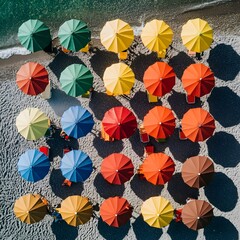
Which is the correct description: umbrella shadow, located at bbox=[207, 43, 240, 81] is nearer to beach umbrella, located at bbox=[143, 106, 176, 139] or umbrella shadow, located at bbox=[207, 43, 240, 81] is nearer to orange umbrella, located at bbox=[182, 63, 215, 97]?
orange umbrella, located at bbox=[182, 63, 215, 97]

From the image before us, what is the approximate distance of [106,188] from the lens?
22.3 metres

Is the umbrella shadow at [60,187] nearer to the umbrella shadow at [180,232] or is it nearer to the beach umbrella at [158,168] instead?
the beach umbrella at [158,168]

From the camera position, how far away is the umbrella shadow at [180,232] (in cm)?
2188

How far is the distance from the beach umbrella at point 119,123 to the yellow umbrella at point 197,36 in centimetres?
415

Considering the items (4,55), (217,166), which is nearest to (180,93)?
(217,166)

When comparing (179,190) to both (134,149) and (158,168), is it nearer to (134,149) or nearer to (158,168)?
(158,168)

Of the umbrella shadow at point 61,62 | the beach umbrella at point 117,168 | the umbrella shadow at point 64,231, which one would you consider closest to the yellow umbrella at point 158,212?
the beach umbrella at point 117,168

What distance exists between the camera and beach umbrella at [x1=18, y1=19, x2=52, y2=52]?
854 inches

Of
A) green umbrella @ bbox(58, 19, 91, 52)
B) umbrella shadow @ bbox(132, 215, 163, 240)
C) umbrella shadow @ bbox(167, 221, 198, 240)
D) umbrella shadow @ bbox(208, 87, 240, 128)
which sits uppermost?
green umbrella @ bbox(58, 19, 91, 52)

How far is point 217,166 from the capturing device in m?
22.1

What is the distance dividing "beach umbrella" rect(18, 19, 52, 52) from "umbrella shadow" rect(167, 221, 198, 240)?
33.6 feet

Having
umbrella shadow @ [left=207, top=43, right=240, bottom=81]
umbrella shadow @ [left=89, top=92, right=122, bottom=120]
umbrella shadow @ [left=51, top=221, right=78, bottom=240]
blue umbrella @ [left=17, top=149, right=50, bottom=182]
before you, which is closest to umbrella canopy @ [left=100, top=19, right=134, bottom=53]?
umbrella shadow @ [left=89, top=92, right=122, bottom=120]

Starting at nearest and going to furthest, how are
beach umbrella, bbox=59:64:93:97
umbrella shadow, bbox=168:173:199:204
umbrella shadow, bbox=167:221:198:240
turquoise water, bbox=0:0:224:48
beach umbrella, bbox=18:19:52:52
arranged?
beach umbrella, bbox=59:64:93:97 → beach umbrella, bbox=18:19:52:52 → umbrella shadow, bbox=167:221:198:240 → umbrella shadow, bbox=168:173:199:204 → turquoise water, bbox=0:0:224:48

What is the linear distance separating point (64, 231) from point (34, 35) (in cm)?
914
